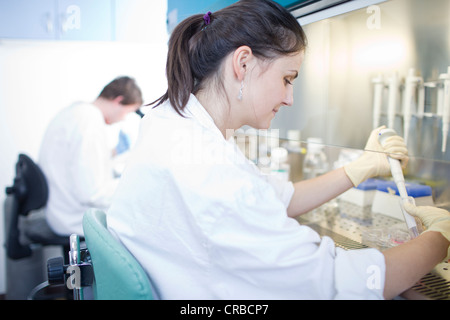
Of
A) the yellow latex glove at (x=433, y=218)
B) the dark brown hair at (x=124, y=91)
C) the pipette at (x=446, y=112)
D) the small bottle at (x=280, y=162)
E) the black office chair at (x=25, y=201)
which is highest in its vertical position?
the dark brown hair at (x=124, y=91)

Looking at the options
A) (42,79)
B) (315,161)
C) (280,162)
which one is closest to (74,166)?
(42,79)

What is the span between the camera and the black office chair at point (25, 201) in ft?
5.91

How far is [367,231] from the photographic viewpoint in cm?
110

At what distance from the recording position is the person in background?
186cm

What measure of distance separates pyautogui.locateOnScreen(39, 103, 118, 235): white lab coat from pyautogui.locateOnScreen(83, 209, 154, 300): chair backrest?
1160mm

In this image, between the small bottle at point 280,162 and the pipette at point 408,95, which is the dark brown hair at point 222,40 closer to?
the pipette at point 408,95

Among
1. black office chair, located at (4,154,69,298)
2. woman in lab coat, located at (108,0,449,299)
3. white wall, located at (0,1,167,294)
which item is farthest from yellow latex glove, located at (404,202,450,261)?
white wall, located at (0,1,167,294)

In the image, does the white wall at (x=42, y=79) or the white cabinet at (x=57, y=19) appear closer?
the white cabinet at (x=57, y=19)

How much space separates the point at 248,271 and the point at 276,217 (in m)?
0.10

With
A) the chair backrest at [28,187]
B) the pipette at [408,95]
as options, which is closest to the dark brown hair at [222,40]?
the pipette at [408,95]

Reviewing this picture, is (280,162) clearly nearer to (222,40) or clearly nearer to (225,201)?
(222,40)

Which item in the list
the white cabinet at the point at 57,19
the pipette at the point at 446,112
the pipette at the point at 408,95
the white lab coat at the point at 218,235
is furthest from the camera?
the white cabinet at the point at 57,19

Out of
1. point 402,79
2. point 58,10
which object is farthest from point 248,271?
point 58,10
